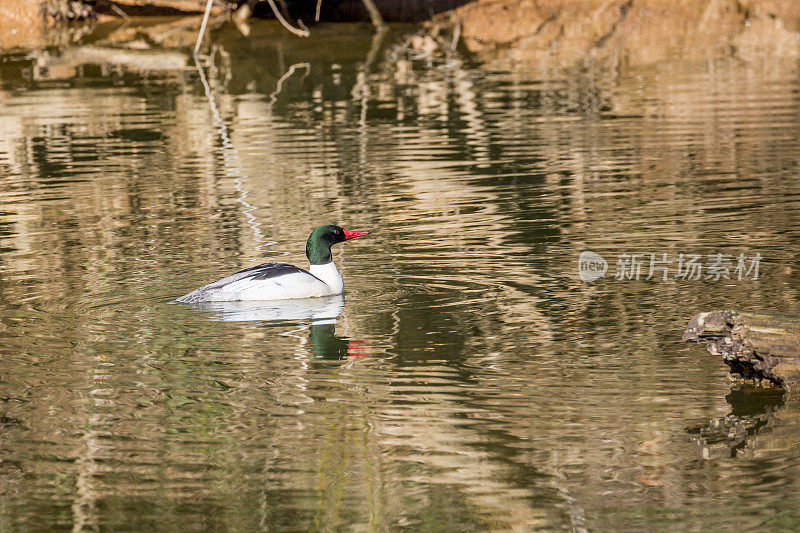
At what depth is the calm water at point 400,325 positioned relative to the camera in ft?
19.2

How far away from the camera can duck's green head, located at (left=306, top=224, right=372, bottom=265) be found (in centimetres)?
952

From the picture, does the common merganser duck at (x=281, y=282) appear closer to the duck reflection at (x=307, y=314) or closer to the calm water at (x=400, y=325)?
the duck reflection at (x=307, y=314)

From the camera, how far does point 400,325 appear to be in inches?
333

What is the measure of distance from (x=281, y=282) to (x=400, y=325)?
1.17 meters

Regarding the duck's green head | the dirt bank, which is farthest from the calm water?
the dirt bank

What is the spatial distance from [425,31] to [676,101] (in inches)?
445

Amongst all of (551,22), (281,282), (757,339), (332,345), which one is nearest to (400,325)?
(332,345)

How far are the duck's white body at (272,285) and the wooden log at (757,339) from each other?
3.37 meters

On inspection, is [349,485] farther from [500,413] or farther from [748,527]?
[748,527]

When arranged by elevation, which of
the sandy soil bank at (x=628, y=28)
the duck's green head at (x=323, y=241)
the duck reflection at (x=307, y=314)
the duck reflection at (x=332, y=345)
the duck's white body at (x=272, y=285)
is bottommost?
the duck reflection at (x=332, y=345)

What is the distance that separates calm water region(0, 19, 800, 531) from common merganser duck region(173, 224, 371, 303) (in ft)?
0.56

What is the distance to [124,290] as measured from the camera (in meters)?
9.47

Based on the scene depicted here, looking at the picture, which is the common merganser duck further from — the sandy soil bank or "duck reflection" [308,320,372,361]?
the sandy soil bank

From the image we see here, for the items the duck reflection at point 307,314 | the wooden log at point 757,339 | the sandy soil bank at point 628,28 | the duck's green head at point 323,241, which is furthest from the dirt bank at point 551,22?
the wooden log at point 757,339
